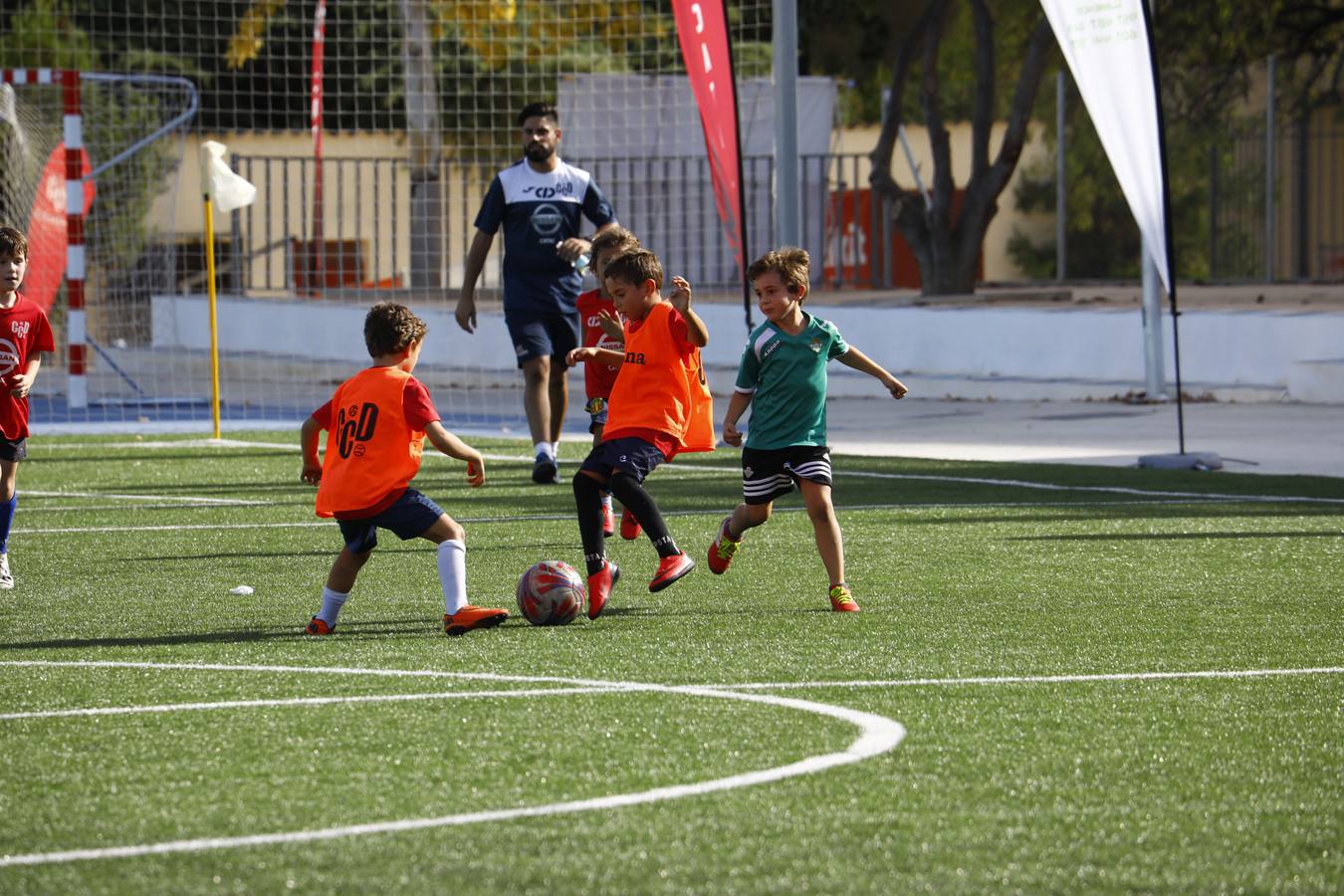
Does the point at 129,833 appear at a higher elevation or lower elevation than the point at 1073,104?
lower

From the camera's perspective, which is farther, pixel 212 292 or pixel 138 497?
pixel 212 292

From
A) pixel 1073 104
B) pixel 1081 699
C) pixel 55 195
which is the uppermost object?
pixel 1073 104

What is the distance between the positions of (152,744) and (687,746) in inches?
51.6

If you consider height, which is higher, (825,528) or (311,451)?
(311,451)

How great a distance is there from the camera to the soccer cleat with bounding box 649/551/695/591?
23.7ft

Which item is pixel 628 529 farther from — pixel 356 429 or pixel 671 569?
pixel 356 429

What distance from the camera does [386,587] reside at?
26.1 feet

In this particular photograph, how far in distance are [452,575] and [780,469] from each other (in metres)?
1.42

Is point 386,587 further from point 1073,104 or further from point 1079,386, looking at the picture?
point 1073,104

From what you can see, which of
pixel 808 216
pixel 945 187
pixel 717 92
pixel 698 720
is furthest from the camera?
pixel 808 216

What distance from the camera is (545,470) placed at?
38.8 feet

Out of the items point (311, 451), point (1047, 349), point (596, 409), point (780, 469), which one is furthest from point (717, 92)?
point (311, 451)

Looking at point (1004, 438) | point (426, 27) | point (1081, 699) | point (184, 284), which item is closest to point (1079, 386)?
point (1004, 438)

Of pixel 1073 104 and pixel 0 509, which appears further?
pixel 1073 104
